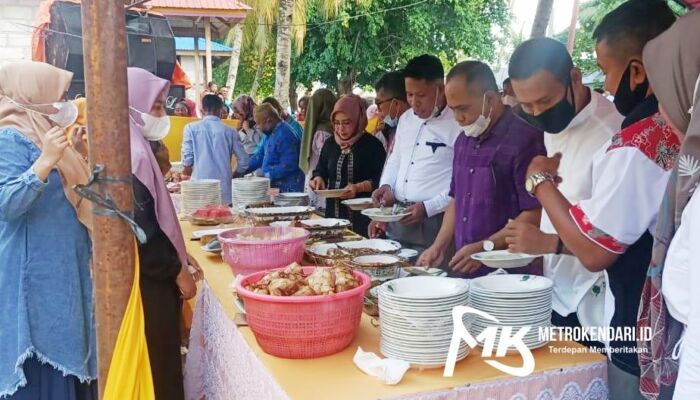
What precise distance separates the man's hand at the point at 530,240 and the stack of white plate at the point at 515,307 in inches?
5.1

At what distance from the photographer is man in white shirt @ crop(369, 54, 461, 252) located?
3.23 m

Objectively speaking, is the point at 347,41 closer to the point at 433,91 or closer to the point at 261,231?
the point at 433,91

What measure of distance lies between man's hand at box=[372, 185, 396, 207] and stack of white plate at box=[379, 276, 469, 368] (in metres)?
1.88

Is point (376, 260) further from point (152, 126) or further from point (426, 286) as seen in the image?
point (152, 126)

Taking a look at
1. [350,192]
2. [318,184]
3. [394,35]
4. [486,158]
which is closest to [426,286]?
[486,158]

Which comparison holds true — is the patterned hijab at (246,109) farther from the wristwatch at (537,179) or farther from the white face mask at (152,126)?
the wristwatch at (537,179)

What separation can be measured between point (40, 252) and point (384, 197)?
1960mm

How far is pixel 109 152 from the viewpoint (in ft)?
4.50

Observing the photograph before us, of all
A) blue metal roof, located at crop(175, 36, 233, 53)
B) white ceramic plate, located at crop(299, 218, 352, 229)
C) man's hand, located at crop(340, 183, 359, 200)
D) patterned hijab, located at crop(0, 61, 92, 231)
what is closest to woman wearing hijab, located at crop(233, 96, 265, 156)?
man's hand, located at crop(340, 183, 359, 200)

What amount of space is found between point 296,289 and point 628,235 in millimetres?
867

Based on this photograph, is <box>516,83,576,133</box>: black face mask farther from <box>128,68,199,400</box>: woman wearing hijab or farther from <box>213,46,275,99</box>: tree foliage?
<box>213,46,275,99</box>: tree foliage

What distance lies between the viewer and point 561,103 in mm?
1938

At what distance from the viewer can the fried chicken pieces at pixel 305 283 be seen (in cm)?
145

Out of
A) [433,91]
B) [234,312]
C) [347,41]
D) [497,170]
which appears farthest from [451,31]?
[234,312]
